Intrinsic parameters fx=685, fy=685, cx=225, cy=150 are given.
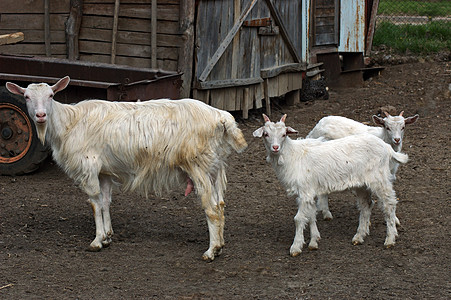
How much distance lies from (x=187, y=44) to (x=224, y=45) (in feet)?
2.80

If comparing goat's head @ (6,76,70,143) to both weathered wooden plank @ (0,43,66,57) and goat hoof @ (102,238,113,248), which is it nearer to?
goat hoof @ (102,238,113,248)

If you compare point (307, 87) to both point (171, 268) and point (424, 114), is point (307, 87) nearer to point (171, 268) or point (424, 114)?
point (424, 114)

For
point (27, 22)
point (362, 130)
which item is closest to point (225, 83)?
point (27, 22)

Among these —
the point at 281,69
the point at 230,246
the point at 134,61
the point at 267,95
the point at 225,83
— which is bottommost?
the point at 230,246

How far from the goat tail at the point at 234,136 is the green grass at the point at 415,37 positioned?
1155 cm

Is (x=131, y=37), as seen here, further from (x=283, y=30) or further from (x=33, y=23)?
(x=283, y=30)

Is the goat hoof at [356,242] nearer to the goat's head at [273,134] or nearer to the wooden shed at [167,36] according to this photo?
the goat's head at [273,134]

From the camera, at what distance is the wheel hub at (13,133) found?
28.5 ft

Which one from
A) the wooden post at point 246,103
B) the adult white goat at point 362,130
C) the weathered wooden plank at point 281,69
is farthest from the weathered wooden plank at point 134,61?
the adult white goat at point 362,130

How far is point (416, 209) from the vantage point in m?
7.73

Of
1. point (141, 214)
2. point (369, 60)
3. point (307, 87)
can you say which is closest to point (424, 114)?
point (307, 87)

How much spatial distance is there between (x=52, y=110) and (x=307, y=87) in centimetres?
834

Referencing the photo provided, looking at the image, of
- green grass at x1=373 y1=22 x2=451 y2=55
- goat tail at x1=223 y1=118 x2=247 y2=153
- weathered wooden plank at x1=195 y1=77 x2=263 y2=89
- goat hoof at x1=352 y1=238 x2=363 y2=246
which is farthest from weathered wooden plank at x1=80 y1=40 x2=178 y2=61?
green grass at x1=373 y1=22 x2=451 y2=55

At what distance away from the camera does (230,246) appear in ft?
22.0
